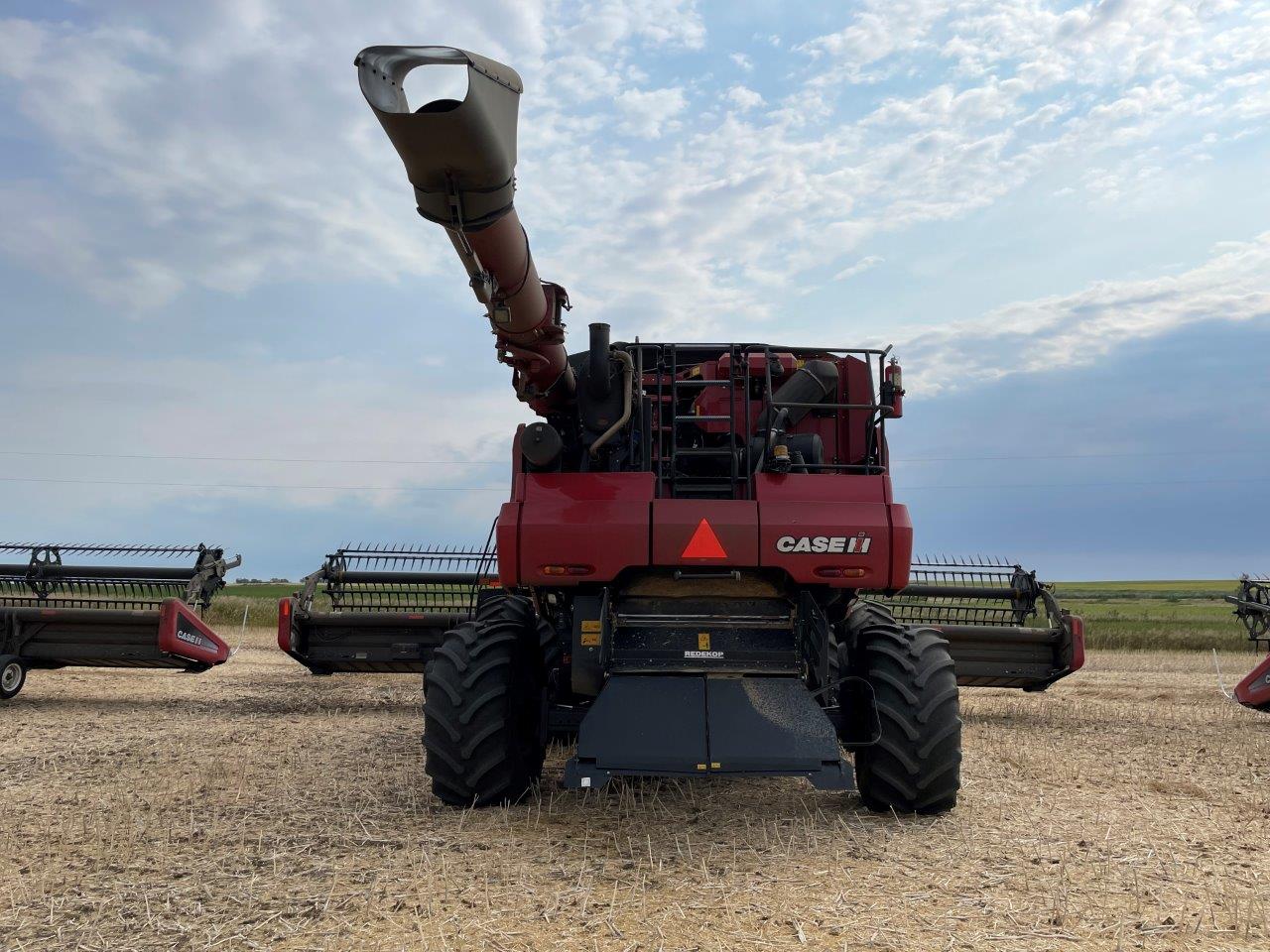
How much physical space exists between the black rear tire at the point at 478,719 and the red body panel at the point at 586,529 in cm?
50

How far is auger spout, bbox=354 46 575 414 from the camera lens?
368 cm

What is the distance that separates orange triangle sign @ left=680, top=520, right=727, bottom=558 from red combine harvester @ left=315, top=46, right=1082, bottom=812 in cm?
1

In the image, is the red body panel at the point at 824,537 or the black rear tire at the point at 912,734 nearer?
the black rear tire at the point at 912,734

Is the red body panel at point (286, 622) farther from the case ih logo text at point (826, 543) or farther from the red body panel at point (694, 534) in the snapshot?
the case ih logo text at point (826, 543)

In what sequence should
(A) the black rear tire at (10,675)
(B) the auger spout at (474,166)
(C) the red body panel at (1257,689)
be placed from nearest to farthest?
(B) the auger spout at (474,166), (C) the red body panel at (1257,689), (A) the black rear tire at (10,675)

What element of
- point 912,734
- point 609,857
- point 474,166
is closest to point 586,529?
point 609,857

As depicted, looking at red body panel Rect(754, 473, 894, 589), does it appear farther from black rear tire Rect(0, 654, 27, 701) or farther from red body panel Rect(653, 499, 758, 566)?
black rear tire Rect(0, 654, 27, 701)

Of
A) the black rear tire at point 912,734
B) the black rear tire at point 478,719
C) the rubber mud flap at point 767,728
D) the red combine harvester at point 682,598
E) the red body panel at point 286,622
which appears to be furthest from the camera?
the red body panel at point 286,622

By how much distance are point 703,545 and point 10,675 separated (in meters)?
9.42

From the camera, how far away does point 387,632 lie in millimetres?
10500

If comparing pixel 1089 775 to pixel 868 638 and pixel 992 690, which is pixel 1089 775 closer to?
pixel 868 638

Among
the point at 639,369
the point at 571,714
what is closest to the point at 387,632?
the point at 571,714

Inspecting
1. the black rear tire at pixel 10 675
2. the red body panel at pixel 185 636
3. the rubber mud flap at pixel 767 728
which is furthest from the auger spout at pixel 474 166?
the black rear tire at pixel 10 675

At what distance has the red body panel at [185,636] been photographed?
34.0 ft
